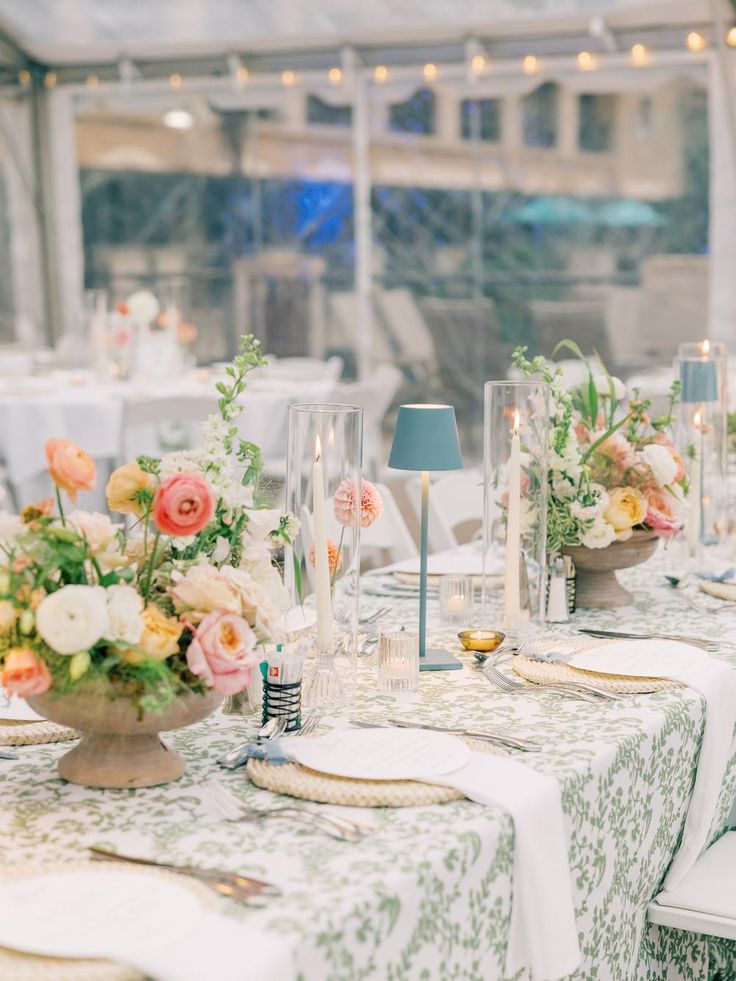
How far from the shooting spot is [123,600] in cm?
149

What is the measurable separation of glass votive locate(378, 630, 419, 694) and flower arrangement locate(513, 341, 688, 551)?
23.0 inches

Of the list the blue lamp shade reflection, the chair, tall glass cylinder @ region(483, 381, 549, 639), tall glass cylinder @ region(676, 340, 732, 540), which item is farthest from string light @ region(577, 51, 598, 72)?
tall glass cylinder @ region(483, 381, 549, 639)

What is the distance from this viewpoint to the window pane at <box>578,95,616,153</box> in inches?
332

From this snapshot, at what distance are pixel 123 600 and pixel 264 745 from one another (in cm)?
30

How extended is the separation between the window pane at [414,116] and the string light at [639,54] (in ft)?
4.62

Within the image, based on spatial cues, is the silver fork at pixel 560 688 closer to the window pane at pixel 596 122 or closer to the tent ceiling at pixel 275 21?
the tent ceiling at pixel 275 21

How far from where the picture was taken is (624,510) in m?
2.52

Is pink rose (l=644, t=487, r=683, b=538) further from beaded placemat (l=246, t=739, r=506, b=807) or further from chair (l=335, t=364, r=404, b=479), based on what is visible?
chair (l=335, t=364, r=404, b=479)

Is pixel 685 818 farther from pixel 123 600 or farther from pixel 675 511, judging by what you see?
pixel 123 600

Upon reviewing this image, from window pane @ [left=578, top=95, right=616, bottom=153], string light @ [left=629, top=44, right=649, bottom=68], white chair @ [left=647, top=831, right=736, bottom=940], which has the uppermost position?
string light @ [left=629, top=44, right=649, bottom=68]

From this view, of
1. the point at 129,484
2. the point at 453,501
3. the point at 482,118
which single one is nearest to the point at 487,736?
the point at 129,484

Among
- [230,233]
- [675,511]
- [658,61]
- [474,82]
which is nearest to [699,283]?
[658,61]

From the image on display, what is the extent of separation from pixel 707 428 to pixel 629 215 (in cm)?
590

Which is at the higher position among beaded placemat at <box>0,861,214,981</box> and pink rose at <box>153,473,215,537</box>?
pink rose at <box>153,473,215,537</box>
